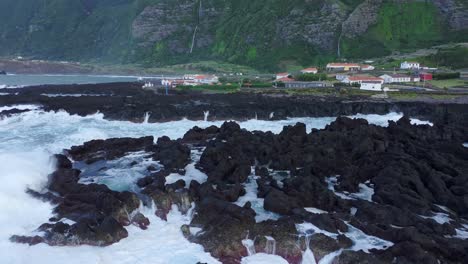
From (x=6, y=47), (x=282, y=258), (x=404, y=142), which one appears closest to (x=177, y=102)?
(x=404, y=142)

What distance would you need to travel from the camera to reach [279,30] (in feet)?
412

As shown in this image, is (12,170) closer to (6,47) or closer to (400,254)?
(400,254)

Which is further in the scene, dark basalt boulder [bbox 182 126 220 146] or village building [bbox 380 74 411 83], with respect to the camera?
village building [bbox 380 74 411 83]

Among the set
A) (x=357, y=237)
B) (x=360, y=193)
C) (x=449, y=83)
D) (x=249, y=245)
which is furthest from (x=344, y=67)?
(x=249, y=245)

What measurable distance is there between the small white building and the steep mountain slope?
139ft

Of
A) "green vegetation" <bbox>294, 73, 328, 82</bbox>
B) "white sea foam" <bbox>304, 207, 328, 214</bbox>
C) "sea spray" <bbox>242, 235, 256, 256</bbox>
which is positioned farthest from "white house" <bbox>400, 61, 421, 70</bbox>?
"sea spray" <bbox>242, 235, 256, 256</bbox>

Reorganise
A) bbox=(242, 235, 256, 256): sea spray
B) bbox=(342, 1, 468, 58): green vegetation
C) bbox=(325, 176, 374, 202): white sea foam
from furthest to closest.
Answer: bbox=(342, 1, 468, 58): green vegetation
bbox=(325, 176, 374, 202): white sea foam
bbox=(242, 235, 256, 256): sea spray

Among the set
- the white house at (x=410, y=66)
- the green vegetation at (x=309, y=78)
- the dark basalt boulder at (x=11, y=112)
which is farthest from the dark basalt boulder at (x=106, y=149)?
the white house at (x=410, y=66)

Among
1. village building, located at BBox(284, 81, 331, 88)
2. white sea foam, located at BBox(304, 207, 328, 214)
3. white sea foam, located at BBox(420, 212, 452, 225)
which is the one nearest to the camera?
white sea foam, located at BBox(420, 212, 452, 225)

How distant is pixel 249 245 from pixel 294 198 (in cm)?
449

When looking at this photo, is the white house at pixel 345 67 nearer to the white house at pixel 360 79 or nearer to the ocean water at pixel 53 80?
the white house at pixel 360 79

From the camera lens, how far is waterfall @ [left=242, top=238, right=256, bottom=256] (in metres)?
15.9

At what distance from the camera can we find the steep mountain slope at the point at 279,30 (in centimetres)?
11469

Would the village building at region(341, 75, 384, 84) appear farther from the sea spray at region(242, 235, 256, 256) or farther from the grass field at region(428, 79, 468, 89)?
the sea spray at region(242, 235, 256, 256)
